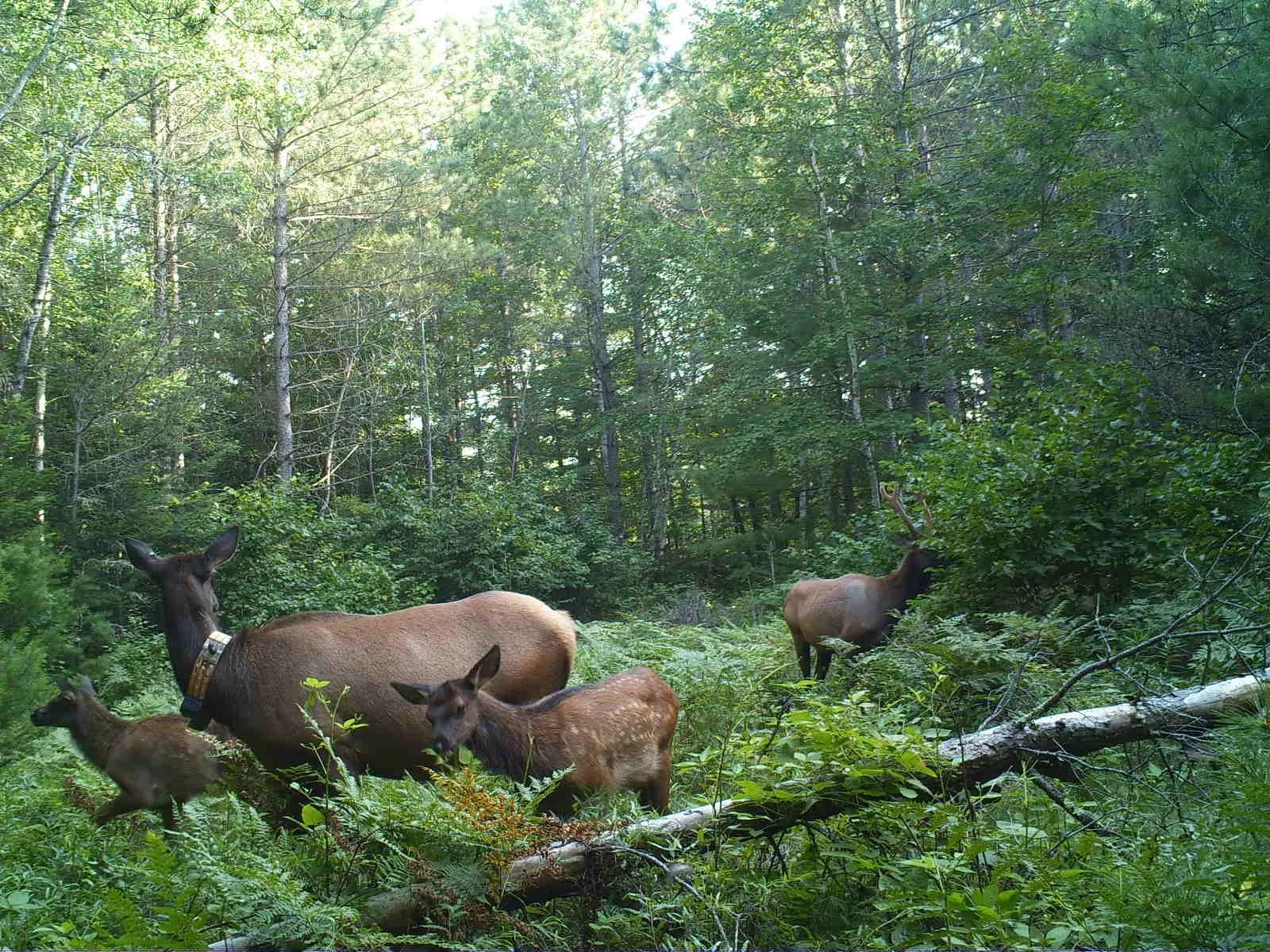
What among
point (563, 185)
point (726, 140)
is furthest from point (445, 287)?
point (726, 140)

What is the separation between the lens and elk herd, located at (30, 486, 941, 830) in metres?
5.00

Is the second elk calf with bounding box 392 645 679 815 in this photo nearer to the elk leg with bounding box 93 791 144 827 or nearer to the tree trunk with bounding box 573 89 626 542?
the elk leg with bounding box 93 791 144 827

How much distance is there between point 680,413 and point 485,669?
23.7 metres

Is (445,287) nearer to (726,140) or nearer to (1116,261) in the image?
(726,140)

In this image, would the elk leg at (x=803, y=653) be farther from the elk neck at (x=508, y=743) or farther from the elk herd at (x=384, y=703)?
the elk neck at (x=508, y=743)

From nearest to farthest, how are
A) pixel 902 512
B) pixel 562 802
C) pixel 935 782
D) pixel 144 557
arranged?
pixel 935 782, pixel 562 802, pixel 144 557, pixel 902 512

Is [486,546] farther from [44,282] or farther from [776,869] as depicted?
[776,869]

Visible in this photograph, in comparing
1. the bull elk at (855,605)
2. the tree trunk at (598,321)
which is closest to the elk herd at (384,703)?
the bull elk at (855,605)

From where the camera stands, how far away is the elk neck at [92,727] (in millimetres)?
6664

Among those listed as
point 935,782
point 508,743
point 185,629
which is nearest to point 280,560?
point 185,629

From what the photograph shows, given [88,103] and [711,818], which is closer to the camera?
[711,818]

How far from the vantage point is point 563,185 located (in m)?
29.5

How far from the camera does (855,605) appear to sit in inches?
381

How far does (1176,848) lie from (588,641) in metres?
9.36
